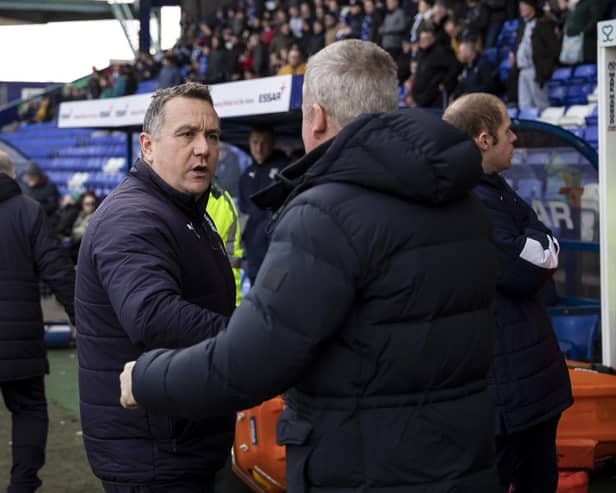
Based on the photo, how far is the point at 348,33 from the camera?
17.0m

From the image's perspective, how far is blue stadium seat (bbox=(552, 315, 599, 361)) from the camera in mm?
6438

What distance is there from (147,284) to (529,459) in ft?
5.61

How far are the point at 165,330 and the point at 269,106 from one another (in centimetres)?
675

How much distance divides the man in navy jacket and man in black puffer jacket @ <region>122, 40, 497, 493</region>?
43 cm

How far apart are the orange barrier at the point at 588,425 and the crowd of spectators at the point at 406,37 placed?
26.6 ft

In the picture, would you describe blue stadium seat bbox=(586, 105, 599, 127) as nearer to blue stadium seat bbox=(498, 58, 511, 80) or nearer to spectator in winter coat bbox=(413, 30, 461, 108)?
spectator in winter coat bbox=(413, 30, 461, 108)

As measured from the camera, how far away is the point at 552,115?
12.6 m

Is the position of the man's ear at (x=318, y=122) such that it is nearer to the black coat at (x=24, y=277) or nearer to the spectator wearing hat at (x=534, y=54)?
the black coat at (x=24, y=277)

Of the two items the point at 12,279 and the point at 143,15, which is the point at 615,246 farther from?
the point at 143,15

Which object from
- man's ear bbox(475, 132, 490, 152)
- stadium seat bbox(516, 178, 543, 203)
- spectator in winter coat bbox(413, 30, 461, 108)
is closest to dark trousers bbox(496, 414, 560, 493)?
man's ear bbox(475, 132, 490, 152)

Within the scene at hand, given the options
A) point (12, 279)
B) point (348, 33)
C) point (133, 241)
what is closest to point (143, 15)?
point (348, 33)

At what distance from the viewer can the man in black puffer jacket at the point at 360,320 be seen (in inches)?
73.9

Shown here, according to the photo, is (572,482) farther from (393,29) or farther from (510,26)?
Result: (393,29)

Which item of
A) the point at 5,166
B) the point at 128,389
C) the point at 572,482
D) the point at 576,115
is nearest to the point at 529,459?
the point at 572,482
